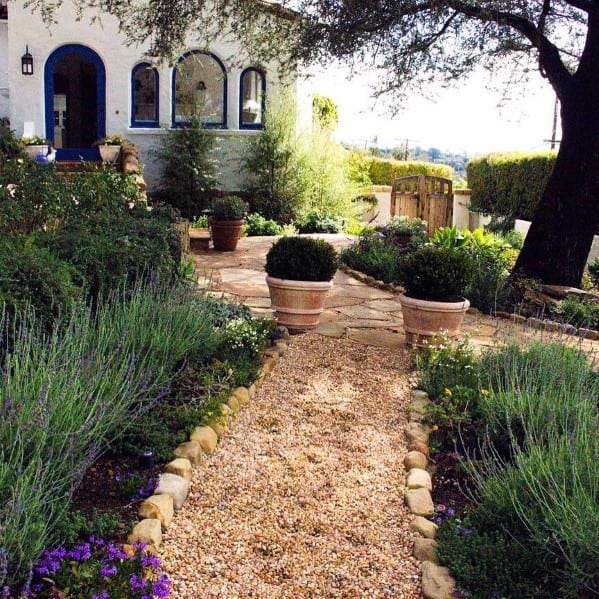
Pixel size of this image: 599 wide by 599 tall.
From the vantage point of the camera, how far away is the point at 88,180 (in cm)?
670

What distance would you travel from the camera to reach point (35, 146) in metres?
13.4

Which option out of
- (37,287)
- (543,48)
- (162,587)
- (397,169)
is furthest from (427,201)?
(162,587)

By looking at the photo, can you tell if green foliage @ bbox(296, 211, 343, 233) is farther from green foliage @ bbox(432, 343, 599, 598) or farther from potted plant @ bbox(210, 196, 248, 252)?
green foliage @ bbox(432, 343, 599, 598)

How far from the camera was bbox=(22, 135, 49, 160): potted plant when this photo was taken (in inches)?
520

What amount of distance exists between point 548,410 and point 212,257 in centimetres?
768

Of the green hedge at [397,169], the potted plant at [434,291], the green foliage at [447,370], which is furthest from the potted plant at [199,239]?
the green hedge at [397,169]

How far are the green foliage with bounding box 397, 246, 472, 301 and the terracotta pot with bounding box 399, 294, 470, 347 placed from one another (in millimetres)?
119

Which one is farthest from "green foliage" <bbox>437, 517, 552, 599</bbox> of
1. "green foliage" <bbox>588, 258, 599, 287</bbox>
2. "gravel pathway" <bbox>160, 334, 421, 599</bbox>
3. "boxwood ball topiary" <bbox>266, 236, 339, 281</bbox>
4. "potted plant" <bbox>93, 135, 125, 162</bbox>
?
"potted plant" <bbox>93, 135, 125, 162</bbox>

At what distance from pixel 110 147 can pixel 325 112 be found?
5.63 meters

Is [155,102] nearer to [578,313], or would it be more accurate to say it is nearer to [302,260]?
[302,260]

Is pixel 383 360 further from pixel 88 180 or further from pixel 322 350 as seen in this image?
pixel 88 180

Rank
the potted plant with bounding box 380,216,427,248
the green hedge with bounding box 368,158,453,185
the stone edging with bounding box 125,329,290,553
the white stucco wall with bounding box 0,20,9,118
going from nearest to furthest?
the stone edging with bounding box 125,329,290,553 < the potted plant with bounding box 380,216,427,248 < the white stucco wall with bounding box 0,20,9,118 < the green hedge with bounding box 368,158,453,185

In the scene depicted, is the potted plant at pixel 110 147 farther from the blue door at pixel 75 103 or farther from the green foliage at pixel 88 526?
the green foliage at pixel 88 526

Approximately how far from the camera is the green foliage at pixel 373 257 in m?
9.23
